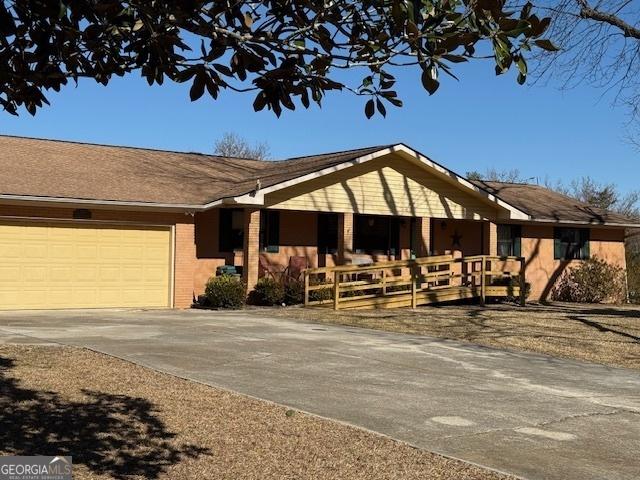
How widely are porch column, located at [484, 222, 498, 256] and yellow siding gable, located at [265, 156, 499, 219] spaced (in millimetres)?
393

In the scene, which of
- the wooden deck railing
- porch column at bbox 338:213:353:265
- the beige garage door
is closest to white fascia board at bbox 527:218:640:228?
the wooden deck railing

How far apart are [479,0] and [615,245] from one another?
1128 inches

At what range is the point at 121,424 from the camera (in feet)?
23.4

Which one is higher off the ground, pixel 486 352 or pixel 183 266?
pixel 183 266

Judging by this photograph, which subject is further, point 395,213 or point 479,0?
point 395,213

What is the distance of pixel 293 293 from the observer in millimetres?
21891

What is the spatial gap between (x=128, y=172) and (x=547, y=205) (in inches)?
635

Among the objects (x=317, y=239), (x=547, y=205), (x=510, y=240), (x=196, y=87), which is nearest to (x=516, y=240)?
(x=510, y=240)

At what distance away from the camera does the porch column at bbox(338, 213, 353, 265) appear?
75.6 feet

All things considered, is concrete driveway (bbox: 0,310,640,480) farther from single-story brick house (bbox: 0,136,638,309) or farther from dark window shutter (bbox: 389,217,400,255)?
dark window shutter (bbox: 389,217,400,255)

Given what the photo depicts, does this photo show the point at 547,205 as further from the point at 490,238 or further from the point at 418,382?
the point at 418,382

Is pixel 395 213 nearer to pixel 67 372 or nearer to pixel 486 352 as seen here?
pixel 486 352

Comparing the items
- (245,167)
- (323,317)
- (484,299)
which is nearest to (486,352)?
(323,317)

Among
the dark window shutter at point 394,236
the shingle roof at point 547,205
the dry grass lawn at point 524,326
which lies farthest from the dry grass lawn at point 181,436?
the shingle roof at point 547,205
